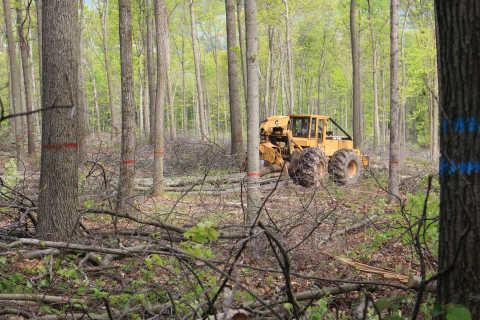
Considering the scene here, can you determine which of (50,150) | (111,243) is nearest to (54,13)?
(50,150)

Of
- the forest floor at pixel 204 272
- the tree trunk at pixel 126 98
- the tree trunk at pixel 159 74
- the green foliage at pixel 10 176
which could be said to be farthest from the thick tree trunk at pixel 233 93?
the green foliage at pixel 10 176

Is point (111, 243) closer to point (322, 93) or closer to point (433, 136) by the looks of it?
point (433, 136)

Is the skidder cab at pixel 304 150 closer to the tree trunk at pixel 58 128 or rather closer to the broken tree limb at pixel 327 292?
the broken tree limb at pixel 327 292

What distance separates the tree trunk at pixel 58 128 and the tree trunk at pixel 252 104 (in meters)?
2.71

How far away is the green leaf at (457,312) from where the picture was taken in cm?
177

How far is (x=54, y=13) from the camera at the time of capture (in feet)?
13.5

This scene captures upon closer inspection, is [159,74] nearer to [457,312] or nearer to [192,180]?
[192,180]

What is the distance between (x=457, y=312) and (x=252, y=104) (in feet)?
14.7

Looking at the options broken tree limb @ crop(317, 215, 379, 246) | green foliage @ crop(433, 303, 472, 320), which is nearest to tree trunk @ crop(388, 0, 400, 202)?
broken tree limb @ crop(317, 215, 379, 246)

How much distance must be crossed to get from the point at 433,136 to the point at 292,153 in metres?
12.2

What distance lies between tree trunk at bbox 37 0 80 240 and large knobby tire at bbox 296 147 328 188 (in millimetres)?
7286

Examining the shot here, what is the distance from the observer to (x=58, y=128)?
415 cm

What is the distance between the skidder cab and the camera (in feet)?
35.8

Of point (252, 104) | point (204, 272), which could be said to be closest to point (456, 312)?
point (204, 272)
